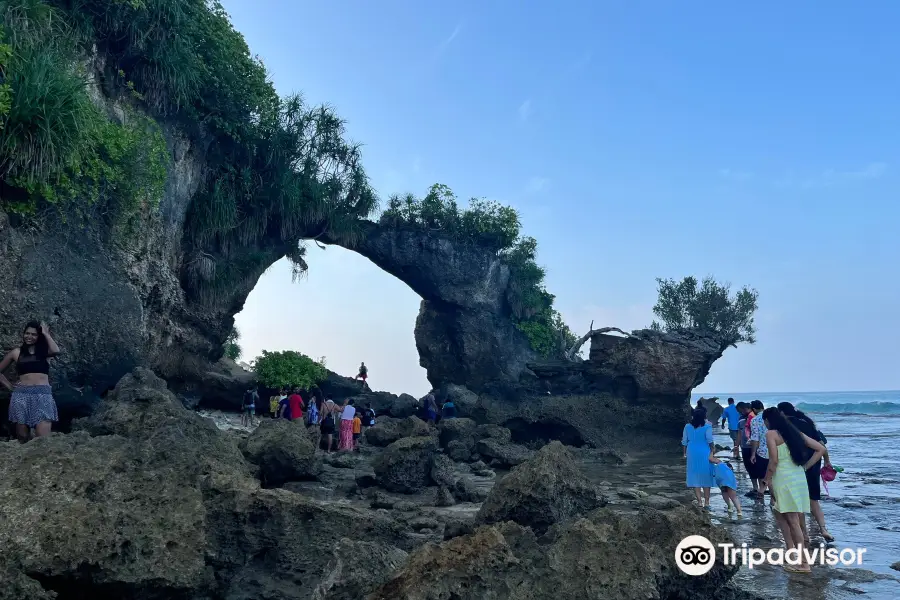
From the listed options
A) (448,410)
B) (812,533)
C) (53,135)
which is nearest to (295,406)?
(448,410)

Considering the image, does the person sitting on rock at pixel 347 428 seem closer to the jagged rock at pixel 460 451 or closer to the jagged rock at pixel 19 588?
the jagged rock at pixel 460 451

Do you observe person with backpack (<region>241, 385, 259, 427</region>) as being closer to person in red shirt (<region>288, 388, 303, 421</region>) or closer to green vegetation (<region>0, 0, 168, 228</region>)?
person in red shirt (<region>288, 388, 303, 421</region>)

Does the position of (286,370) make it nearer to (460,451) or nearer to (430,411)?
(430,411)

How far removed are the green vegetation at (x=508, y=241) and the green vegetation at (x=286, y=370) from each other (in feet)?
23.7

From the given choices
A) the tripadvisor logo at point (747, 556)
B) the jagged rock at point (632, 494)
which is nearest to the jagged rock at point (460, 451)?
the jagged rock at point (632, 494)

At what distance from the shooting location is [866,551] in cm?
632

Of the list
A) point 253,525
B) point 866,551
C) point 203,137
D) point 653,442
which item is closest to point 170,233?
point 203,137

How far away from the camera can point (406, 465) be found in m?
9.48

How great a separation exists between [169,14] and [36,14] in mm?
3786

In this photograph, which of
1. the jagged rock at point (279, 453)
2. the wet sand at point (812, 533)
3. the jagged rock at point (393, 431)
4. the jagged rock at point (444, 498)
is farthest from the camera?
the jagged rock at point (393, 431)

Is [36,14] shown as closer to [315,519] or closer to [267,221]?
[315,519]

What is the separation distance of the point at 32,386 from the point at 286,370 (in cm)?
1673

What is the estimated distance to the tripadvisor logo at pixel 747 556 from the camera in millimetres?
4309

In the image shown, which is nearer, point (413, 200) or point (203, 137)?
point (203, 137)
